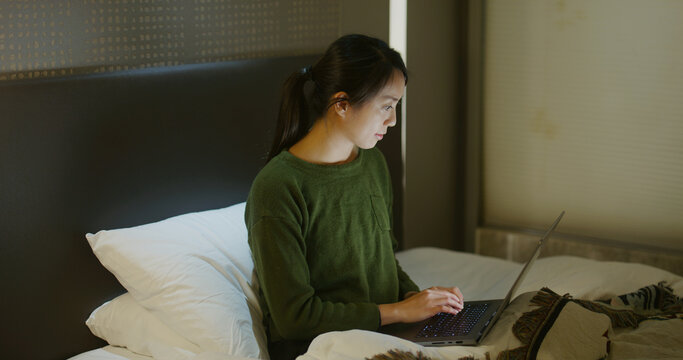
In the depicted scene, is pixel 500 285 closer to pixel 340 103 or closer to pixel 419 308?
pixel 419 308

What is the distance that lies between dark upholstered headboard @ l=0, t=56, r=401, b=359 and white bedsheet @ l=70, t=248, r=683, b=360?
0.14 meters

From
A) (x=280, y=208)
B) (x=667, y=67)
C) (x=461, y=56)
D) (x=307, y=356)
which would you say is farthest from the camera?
(x=461, y=56)

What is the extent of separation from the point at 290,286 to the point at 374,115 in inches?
16.6

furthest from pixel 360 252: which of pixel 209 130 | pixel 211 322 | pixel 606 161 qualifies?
pixel 606 161

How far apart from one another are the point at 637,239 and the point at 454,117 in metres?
0.90

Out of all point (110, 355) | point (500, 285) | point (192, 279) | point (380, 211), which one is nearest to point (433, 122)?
point (500, 285)

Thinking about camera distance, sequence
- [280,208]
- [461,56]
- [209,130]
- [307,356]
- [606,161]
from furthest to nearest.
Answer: [461,56] → [606,161] → [209,130] → [280,208] → [307,356]

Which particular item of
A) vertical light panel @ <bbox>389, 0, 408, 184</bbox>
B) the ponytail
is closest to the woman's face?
the ponytail

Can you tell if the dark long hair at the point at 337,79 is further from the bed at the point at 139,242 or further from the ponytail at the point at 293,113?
the bed at the point at 139,242

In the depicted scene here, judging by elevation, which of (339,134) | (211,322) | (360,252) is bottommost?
(211,322)

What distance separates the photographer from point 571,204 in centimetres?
313

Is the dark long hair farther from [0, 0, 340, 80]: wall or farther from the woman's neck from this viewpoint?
[0, 0, 340, 80]: wall

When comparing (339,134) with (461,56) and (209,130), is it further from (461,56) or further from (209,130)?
(461,56)

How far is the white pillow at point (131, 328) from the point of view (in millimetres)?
1758
